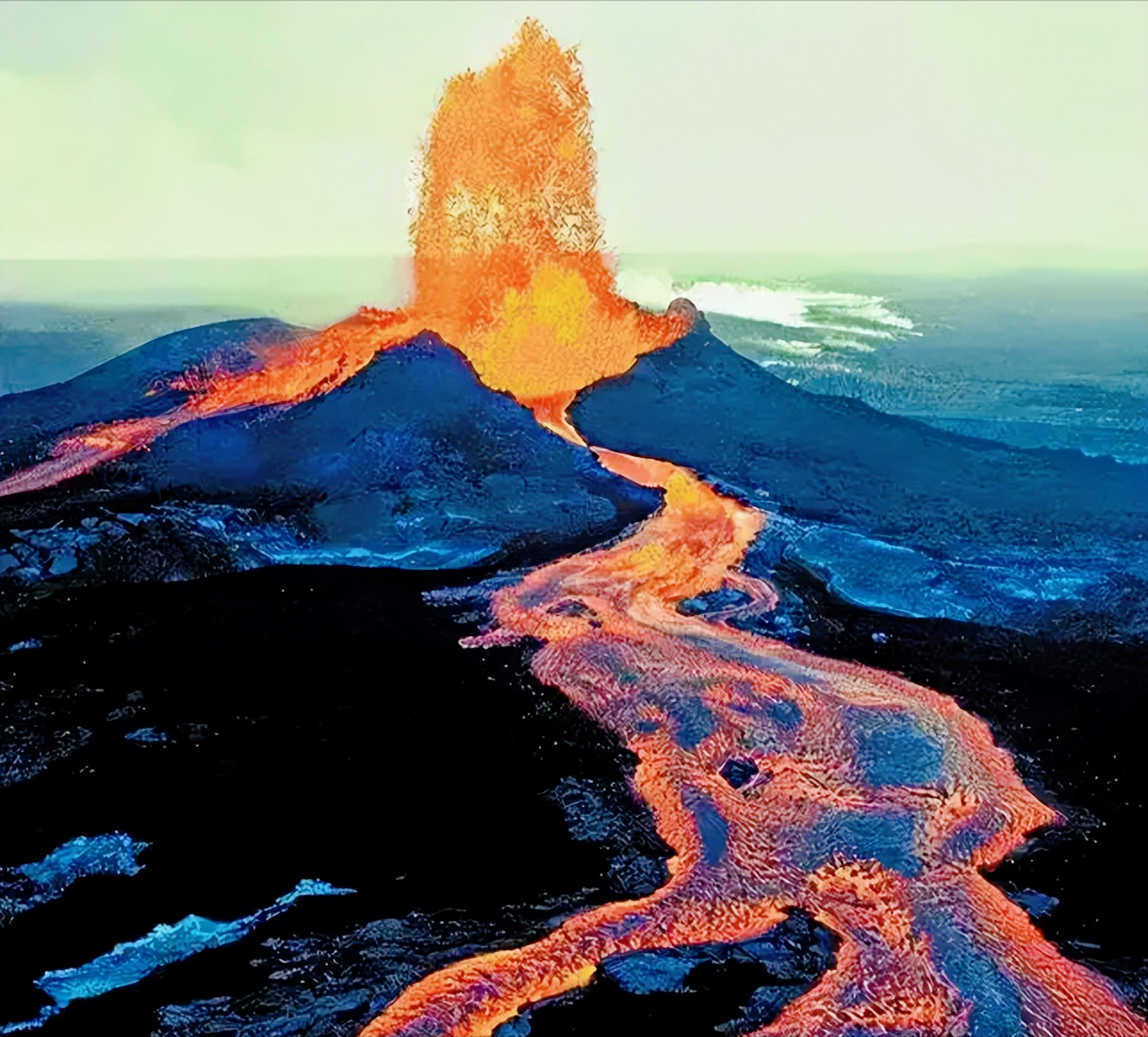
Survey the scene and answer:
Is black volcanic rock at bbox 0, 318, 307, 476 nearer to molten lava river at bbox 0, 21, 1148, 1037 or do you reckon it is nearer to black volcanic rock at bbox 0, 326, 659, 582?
black volcanic rock at bbox 0, 326, 659, 582

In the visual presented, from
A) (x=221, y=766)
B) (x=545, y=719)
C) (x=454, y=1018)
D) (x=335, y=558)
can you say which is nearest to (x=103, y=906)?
(x=221, y=766)

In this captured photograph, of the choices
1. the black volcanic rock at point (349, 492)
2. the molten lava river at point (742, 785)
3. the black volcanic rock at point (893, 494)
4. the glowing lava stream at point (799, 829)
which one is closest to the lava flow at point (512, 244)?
the molten lava river at point (742, 785)

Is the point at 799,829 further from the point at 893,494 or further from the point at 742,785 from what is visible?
the point at 893,494

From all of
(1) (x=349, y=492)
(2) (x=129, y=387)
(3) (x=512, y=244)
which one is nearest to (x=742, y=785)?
(1) (x=349, y=492)

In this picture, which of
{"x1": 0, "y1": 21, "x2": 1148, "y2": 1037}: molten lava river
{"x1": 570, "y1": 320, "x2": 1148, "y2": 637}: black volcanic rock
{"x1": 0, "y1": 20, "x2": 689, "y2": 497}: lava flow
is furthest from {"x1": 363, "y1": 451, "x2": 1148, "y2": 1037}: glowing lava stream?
{"x1": 0, "y1": 20, "x2": 689, "y2": 497}: lava flow

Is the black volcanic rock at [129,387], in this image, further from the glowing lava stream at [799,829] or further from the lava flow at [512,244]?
the glowing lava stream at [799,829]

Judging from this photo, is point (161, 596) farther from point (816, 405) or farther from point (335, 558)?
point (816, 405)
